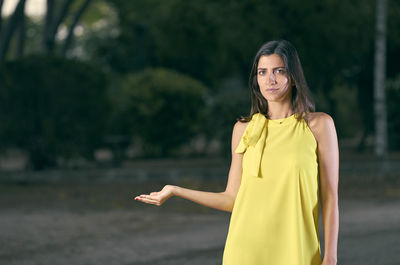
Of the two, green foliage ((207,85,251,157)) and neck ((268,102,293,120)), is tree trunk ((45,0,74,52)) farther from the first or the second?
neck ((268,102,293,120))

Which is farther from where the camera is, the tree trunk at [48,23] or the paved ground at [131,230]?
the tree trunk at [48,23]

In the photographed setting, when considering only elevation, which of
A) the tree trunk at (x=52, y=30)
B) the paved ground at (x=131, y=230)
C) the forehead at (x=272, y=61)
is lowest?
the paved ground at (x=131, y=230)

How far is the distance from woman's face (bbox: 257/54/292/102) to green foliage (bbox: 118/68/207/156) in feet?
68.2

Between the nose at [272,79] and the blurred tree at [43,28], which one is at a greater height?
the blurred tree at [43,28]

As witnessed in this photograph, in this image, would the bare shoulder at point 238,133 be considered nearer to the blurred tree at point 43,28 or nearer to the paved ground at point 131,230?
the paved ground at point 131,230

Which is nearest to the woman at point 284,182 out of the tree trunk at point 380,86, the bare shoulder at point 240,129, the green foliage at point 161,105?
the bare shoulder at point 240,129

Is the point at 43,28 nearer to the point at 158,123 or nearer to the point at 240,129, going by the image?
the point at 158,123

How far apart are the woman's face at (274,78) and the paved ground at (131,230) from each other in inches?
192

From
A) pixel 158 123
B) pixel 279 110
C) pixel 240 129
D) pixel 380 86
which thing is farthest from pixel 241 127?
pixel 158 123

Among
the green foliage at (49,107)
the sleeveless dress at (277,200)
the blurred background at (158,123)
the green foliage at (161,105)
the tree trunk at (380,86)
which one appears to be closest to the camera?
the sleeveless dress at (277,200)

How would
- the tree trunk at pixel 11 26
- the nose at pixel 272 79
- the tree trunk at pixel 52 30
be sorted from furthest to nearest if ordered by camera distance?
the tree trunk at pixel 52 30, the tree trunk at pixel 11 26, the nose at pixel 272 79

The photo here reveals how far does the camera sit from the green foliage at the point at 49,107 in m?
17.2

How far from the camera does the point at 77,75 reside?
1781 cm

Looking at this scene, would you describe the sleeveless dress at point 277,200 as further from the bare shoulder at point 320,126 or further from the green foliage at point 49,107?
the green foliage at point 49,107
